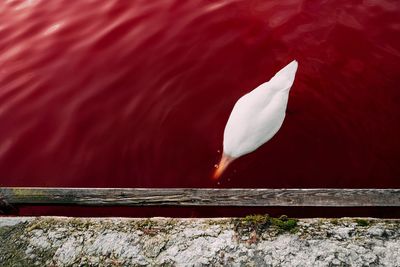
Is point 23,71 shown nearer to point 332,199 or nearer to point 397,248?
point 332,199

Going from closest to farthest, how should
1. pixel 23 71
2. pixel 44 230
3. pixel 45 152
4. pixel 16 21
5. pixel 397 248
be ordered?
1. pixel 397 248
2. pixel 44 230
3. pixel 45 152
4. pixel 23 71
5. pixel 16 21

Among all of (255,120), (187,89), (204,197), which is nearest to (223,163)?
(255,120)

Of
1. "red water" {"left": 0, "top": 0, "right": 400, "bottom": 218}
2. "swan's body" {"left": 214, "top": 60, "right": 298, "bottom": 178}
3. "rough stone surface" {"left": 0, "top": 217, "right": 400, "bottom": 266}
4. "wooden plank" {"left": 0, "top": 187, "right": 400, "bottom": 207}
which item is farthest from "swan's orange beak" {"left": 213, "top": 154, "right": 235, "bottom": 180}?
"rough stone surface" {"left": 0, "top": 217, "right": 400, "bottom": 266}

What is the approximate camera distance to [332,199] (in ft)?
9.09

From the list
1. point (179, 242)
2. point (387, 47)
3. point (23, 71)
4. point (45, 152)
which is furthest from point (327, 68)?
point (23, 71)

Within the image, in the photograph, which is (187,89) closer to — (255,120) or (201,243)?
(255,120)

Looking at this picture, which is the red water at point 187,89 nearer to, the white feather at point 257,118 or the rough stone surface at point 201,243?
the white feather at point 257,118

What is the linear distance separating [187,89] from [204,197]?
2.45 meters

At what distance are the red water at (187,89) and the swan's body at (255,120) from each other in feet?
1.02

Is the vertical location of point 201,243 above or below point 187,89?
above

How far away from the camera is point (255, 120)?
3938 mm

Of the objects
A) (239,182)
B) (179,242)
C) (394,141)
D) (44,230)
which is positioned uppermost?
(44,230)

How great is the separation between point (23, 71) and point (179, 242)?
14.1ft

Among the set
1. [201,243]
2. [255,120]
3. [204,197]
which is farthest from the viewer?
[255,120]
